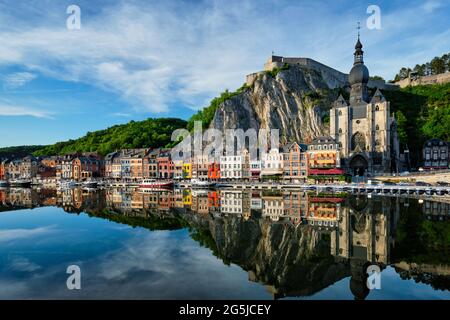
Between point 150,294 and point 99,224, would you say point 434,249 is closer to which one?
point 150,294

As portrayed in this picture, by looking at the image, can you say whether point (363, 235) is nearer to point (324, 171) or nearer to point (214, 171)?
point (324, 171)

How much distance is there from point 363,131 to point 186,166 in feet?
122

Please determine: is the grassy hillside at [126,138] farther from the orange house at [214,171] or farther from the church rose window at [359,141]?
the church rose window at [359,141]

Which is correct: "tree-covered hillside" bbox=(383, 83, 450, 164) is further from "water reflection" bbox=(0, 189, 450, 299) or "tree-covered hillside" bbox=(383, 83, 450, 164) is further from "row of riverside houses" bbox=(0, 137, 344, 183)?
"water reflection" bbox=(0, 189, 450, 299)

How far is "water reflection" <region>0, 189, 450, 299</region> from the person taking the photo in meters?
12.8

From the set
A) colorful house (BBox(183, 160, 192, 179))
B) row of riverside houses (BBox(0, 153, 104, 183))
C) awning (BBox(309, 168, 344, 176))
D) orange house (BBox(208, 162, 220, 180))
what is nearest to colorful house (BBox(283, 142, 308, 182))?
awning (BBox(309, 168, 344, 176))

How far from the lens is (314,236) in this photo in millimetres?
19312

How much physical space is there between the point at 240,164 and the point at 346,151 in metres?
20.7

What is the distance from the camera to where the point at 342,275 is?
12945mm

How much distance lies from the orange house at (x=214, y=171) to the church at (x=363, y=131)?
24217 mm

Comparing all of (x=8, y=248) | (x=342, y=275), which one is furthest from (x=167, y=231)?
(x=342, y=275)

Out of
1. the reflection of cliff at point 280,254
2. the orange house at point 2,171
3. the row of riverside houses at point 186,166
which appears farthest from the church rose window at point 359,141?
the orange house at point 2,171

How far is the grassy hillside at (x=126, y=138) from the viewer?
90562 millimetres

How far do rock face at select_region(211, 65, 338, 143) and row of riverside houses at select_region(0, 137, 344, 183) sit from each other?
1330cm
